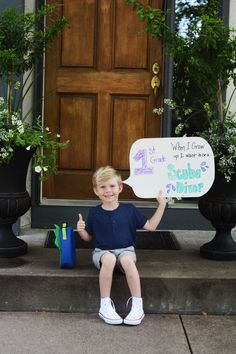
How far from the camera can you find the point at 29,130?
150 inches

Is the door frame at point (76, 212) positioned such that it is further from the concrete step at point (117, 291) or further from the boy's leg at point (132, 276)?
the boy's leg at point (132, 276)

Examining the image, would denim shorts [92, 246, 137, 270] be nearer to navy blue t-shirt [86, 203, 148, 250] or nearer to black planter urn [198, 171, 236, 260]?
navy blue t-shirt [86, 203, 148, 250]

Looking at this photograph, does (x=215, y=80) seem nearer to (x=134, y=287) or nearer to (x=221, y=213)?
(x=221, y=213)

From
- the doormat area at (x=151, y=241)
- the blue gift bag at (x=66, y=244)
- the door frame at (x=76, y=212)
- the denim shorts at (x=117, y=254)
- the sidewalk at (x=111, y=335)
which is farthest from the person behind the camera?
Answer: the door frame at (x=76, y=212)

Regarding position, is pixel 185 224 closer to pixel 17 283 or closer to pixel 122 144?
pixel 122 144

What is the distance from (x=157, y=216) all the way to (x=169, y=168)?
1.17 feet

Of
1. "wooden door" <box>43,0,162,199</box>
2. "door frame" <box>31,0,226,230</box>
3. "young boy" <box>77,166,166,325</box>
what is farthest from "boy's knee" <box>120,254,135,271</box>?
"wooden door" <box>43,0,162,199</box>

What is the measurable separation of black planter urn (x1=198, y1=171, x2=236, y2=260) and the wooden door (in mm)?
1401

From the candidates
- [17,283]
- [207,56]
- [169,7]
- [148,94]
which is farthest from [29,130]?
[169,7]

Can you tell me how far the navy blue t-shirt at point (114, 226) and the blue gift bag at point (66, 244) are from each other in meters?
0.13

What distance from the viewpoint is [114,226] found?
3553 millimetres

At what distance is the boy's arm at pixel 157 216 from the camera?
353cm

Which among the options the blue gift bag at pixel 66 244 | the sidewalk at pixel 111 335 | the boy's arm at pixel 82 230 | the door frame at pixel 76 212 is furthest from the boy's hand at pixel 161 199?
the door frame at pixel 76 212

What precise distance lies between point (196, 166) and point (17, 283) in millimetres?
1416
